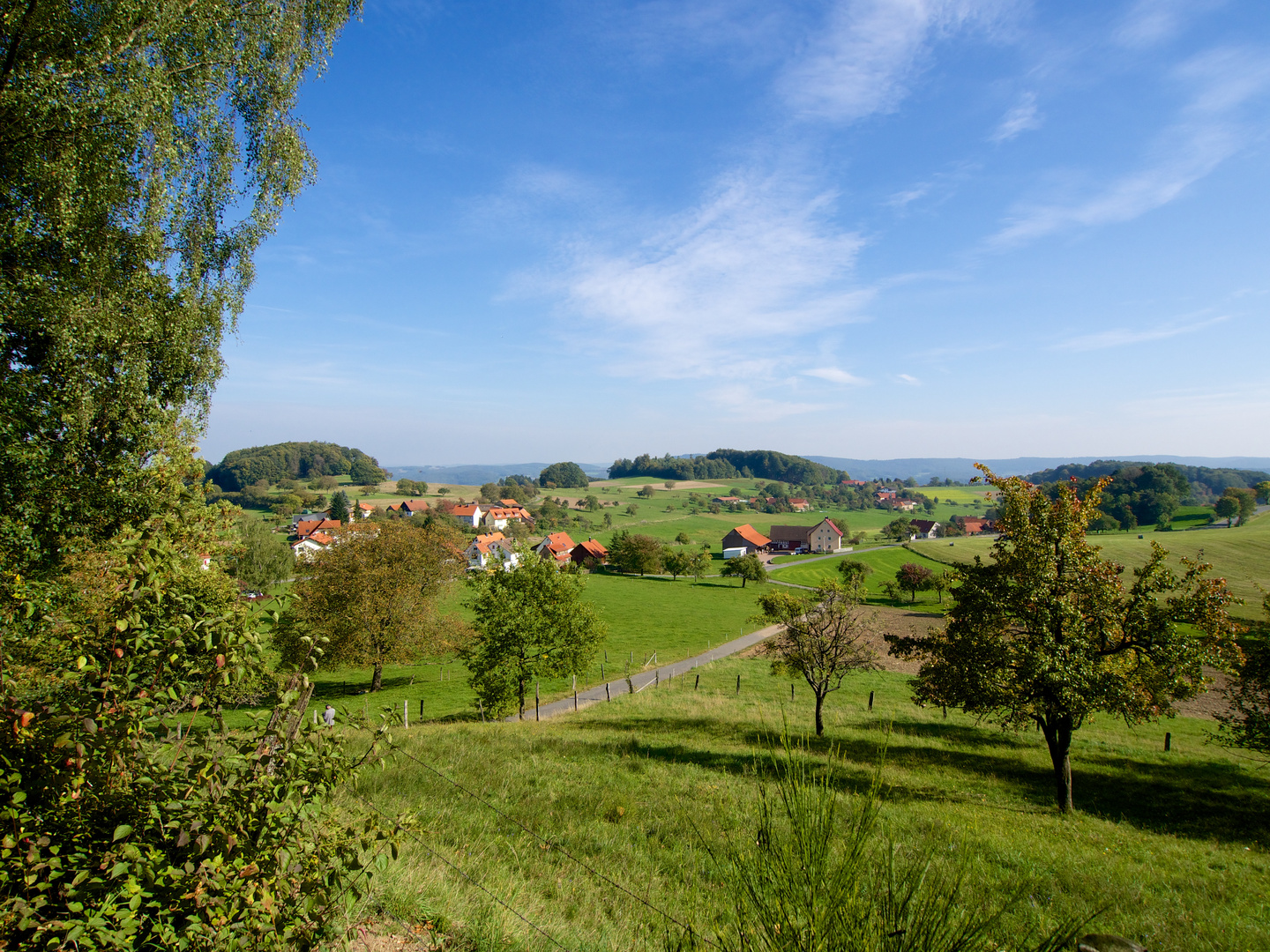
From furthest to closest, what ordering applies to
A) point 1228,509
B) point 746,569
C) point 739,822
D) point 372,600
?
point 1228,509
point 746,569
point 372,600
point 739,822

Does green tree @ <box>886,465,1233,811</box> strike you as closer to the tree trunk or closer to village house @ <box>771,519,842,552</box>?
the tree trunk

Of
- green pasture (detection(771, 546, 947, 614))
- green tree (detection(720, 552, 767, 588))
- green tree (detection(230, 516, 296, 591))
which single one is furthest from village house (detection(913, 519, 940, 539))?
green tree (detection(230, 516, 296, 591))

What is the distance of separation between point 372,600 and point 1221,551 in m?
95.5

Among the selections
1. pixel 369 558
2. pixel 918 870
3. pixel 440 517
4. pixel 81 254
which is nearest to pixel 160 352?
pixel 81 254

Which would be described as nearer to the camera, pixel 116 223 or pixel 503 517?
pixel 116 223

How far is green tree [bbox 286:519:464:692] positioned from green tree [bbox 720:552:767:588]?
56.7m

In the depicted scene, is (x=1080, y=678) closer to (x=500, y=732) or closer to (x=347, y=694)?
(x=500, y=732)

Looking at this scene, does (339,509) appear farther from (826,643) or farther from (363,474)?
(826,643)

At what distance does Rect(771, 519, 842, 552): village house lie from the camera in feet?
392

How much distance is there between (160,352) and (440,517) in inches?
3938

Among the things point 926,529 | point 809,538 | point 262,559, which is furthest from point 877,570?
point 262,559

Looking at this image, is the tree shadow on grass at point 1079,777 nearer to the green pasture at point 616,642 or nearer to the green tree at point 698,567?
the green pasture at point 616,642

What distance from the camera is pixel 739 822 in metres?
4.47

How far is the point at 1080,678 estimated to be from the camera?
12.9 m
